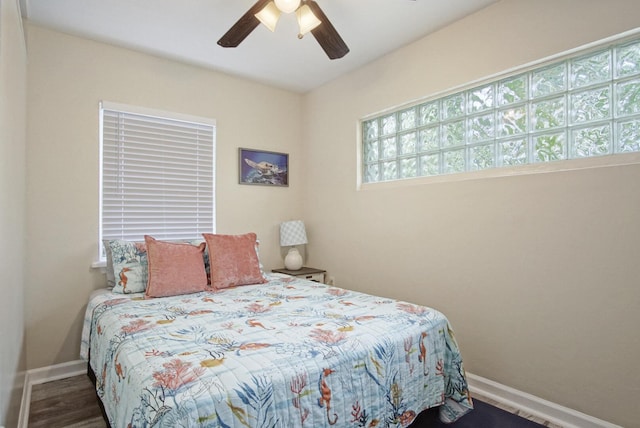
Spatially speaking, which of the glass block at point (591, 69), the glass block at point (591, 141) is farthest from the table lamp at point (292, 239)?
the glass block at point (591, 69)

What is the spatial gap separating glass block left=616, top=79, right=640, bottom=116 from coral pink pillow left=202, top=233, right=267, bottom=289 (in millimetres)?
2601

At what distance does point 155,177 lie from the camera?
9.99ft

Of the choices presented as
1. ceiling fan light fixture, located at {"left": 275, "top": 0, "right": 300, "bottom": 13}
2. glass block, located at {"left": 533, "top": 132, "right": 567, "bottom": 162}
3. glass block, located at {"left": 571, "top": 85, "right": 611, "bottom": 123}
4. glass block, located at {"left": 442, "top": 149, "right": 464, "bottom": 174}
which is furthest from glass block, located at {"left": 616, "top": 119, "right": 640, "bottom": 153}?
ceiling fan light fixture, located at {"left": 275, "top": 0, "right": 300, "bottom": 13}

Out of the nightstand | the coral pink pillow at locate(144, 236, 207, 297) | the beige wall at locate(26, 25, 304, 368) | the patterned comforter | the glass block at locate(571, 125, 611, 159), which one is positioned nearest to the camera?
the patterned comforter

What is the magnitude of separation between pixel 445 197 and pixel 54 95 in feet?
10.0

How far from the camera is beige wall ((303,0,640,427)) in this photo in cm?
182

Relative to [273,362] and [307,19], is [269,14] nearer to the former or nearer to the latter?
[307,19]

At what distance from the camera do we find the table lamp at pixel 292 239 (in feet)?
11.9

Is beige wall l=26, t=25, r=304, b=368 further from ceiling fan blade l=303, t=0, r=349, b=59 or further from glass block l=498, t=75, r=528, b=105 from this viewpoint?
glass block l=498, t=75, r=528, b=105

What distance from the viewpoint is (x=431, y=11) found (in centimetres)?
239

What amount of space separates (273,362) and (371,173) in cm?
233

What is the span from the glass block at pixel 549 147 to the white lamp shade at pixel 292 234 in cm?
226

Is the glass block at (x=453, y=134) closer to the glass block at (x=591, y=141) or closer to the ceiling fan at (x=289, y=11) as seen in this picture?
the glass block at (x=591, y=141)

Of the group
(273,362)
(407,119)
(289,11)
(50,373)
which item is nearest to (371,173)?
(407,119)
